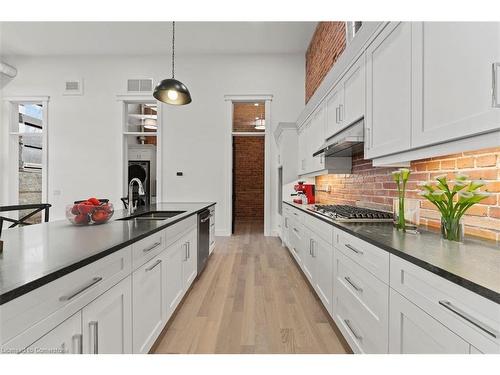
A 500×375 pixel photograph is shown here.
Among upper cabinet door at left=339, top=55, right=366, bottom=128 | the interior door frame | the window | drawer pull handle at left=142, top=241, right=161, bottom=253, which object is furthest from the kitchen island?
the window

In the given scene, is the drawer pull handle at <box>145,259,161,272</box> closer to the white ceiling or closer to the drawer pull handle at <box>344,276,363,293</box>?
the drawer pull handle at <box>344,276,363,293</box>

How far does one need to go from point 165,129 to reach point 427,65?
5353mm

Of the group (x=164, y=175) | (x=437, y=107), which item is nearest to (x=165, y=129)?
(x=164, y=175)

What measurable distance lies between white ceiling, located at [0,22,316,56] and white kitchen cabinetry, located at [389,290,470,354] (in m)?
5.00

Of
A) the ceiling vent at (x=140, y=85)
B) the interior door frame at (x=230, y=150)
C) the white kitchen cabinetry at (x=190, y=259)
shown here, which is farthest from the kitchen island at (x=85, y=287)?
the ceiling vent at (x=140, y=85)

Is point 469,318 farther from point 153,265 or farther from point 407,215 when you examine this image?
point 153,265

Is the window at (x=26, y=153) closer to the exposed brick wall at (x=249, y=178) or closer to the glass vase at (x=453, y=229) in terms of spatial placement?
the exposed brick wall at (x=249, y=178)

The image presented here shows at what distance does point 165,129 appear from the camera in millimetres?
5793

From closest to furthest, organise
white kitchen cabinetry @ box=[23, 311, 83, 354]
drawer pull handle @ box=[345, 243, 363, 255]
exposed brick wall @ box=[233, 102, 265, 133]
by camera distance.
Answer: white kitchen cabinetry @ box=[23, 311, 83, 354]
drawer pull handle @ box=[345, 243, 363, 255]
exposed brick wall @ box=[233, 102, 265, 133]

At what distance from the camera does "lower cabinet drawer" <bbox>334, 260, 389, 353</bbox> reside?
1.21 meters

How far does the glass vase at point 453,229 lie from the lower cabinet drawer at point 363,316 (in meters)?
0.43

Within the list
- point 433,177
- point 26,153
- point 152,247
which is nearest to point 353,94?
point 433,177

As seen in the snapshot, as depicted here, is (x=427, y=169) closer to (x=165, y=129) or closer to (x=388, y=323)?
(x=388, y=323)

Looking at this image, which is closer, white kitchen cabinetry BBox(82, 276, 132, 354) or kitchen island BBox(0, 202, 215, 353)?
kitchen island BBox(0, 202, 215, 353)
